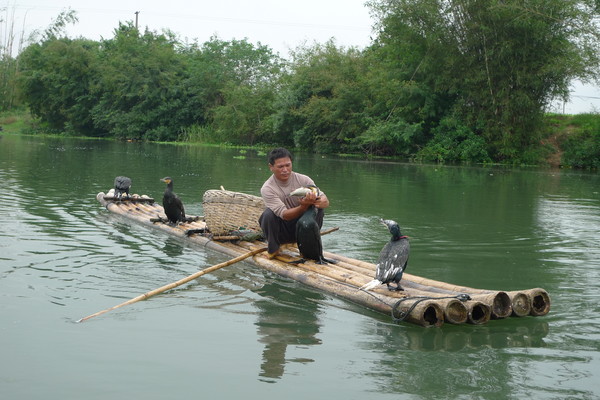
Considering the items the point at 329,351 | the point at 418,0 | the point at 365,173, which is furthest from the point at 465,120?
the point at 329,351

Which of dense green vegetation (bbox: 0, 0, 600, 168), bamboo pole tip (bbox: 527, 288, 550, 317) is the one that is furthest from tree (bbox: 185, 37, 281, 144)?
bamboo pole tip (bbox: 527, 288, 550, 317)

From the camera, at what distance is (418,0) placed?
2884 centimetres

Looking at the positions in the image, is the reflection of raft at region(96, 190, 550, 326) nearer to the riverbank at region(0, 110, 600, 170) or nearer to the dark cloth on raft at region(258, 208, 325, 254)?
the dark cloth on raft at region(258, 208, 325, 254)

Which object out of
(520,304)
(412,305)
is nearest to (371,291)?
(412,305)

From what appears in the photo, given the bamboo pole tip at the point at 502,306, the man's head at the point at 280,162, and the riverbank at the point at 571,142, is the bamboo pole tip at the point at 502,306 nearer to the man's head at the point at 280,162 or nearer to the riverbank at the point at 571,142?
the man's head at the point at 280,162

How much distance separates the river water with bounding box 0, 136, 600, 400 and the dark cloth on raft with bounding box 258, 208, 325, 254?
0.39 meters

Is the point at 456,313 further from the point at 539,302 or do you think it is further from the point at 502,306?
the point at 539,302

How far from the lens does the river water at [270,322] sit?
14.0ft

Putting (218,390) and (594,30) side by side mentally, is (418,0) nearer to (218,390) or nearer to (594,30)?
(594,30)

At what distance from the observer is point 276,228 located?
720cm

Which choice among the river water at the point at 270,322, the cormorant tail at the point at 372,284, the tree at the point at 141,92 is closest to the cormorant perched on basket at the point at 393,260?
the cormorant tail at the point at 372,284

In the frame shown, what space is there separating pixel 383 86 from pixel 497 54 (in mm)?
5660

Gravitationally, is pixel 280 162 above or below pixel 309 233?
above

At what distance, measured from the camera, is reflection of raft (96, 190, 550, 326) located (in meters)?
5.28
